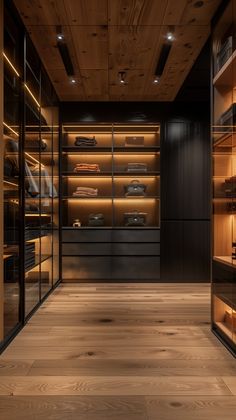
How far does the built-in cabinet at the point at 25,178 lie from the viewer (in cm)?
328

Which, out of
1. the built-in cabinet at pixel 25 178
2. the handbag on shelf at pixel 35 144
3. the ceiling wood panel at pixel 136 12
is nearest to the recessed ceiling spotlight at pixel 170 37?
the ceiling wood panel at pixel 136 12

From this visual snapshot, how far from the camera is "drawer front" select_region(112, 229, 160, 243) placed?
6.09m

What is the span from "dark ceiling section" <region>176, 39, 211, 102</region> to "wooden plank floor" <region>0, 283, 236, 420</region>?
2727 millimetres

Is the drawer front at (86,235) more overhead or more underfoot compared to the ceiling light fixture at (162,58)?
more underfoot

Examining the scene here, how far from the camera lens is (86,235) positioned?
611cm

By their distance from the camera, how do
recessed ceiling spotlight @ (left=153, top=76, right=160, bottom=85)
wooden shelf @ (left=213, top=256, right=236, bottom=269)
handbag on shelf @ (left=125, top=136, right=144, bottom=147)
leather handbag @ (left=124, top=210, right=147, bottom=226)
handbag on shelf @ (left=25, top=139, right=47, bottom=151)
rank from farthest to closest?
handbag on shelf @ (left=125, top=136, right=144, bottom=147) < leather handbag @ (left=124, top=210, right=147, bottom=226) < recessed ceiling spotlight @ (left=153, top=76, right=160, bottom=85) < handbag on shelf @ (left=25, top=139, right=47, bottom=151) < wooden shelf @ (left=213, top=256, right=236, bottom=269)

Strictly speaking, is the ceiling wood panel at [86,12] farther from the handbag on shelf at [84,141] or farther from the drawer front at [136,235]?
the drawer front at [136,235]

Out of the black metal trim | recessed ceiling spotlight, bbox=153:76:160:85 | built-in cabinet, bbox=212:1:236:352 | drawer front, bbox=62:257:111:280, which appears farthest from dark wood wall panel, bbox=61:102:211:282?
built-in cabinet, bbox=212:1:236:352

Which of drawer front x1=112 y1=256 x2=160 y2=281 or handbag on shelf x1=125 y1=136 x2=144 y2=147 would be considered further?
handbag on shelf x1=125 y1=136 x2=144 y2=147

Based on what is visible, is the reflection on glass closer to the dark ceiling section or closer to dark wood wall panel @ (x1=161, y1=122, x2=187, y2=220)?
the dark ceiling section

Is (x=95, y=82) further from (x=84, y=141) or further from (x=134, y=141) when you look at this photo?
(x=134, y=141)

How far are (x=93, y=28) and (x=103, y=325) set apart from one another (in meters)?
2.71

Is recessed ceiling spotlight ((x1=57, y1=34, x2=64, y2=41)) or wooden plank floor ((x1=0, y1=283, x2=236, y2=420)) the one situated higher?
recessed ceiling spotlight ((x1=57, y1=34, x2=64, y2=41))

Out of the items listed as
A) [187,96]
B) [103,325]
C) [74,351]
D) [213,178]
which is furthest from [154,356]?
[187,96]
